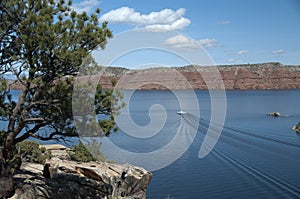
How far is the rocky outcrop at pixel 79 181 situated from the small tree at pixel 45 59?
164 centimetres

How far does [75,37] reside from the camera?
35.1ft

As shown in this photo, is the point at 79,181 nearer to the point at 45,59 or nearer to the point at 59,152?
the point at 45,59

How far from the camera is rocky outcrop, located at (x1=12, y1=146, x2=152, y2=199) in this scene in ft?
44.8

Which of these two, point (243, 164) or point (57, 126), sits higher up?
point (57, 126)

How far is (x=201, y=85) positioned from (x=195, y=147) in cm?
11980

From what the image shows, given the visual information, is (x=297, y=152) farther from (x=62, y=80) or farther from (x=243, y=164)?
(x=62, y=80)

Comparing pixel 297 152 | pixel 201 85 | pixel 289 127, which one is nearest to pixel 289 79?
pixel 201 85

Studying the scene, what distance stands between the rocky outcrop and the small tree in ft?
5.39

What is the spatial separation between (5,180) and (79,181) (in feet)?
14.1

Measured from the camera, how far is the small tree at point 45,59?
34.0ft

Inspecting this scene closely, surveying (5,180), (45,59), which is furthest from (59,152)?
(45,59)

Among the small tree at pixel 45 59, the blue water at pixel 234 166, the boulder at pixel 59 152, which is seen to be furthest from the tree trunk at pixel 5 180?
the boulder at pixel 59 152

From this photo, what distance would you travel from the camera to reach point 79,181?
1606cm

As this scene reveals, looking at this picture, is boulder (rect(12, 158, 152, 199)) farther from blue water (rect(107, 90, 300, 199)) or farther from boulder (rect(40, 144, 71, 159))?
boulder (rect(40, 144, 71, 159))
